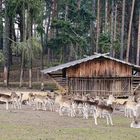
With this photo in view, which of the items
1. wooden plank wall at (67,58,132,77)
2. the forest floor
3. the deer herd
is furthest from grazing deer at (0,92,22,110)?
wooden plank wall at (67,58,132,77)

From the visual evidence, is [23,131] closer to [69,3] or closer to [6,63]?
[6,63]

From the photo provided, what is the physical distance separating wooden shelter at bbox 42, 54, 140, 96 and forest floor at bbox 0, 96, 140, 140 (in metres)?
16.3

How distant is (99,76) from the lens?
41531mm

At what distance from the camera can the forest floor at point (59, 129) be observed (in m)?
17.3

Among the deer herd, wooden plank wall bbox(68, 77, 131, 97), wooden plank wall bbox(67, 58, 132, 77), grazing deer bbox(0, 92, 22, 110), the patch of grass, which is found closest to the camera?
the patch of grass

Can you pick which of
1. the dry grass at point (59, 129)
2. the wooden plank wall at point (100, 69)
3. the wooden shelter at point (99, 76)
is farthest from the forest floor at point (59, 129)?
the wooden plank wall at point (100, 69)

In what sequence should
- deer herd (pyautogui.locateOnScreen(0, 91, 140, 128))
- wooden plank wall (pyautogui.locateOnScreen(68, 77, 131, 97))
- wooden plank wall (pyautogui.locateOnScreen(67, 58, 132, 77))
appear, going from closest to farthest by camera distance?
1. deer herd (pyautogui.locateOnScreen(0, 91, 140, 128))
2. wooden plank wall (pyautogui.locateOnScreen(68, 77, 131, 97))
3. wooden plank wall (pyautogui.locateOnScreen(67, 58, 132, 77))

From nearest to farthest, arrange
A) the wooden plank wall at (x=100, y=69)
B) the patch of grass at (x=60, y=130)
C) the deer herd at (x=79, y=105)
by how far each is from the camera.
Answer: the patch of grass at (x=60, y=130) < the deer herd at (x=79, y=105) < the wooden plank wall at (x=100, y=69)

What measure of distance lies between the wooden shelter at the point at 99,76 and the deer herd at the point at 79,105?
28.2ft

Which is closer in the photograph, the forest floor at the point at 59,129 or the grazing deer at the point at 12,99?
the forest floor at the point at 59,129

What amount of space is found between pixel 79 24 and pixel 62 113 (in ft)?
121

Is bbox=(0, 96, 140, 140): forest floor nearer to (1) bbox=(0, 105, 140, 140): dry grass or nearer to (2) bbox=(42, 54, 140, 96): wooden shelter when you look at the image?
(1) bbox=(0, 105, 140, 140): dry grass

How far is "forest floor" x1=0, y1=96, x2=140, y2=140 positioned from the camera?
56.8ft

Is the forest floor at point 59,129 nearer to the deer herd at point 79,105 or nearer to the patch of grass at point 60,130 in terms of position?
the patch of grass at point 60,130
